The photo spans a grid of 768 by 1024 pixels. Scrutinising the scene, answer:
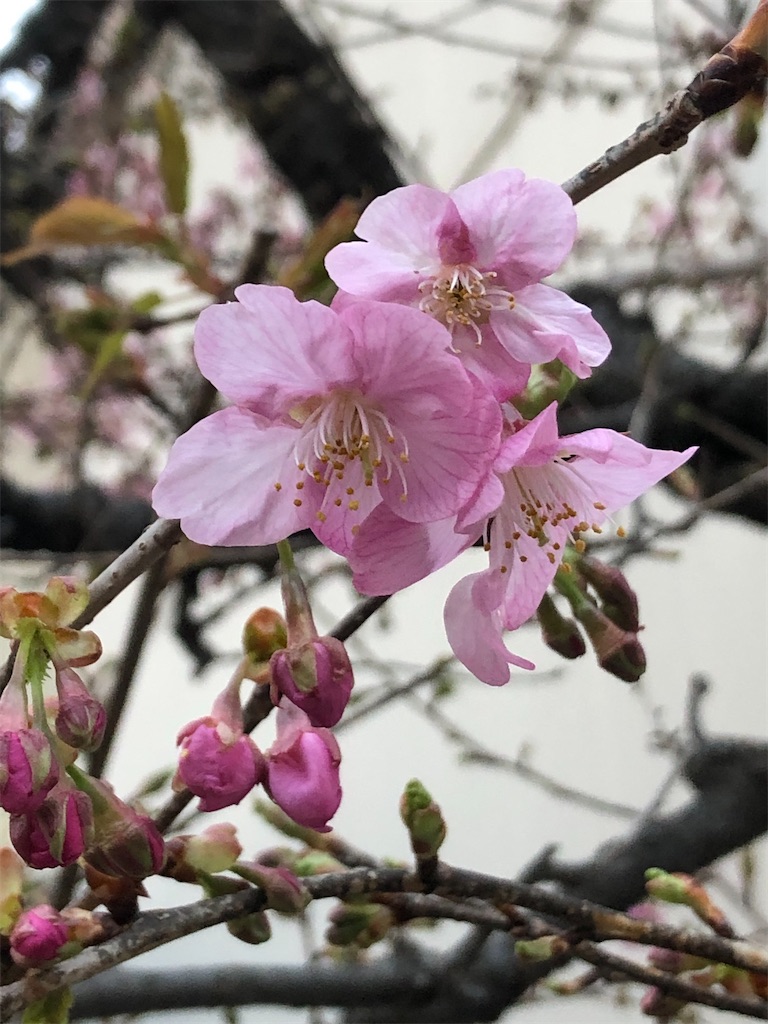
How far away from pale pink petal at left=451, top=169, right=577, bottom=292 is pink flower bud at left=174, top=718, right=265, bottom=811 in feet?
0.49

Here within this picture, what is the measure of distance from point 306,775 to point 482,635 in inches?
2.7

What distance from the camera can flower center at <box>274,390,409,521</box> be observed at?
25 centimetres

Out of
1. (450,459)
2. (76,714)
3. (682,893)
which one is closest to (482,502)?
(450,459)

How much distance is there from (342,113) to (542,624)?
0.97 meters

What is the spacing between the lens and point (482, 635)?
0.86 ft

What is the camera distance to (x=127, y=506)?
3.33 feet

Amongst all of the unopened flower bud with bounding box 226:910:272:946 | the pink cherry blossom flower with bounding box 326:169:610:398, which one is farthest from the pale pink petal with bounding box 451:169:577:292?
the unopened flower bud with bounding box 226:910:272:946

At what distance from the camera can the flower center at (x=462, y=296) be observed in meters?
0.24

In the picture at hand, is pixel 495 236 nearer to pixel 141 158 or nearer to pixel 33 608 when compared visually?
pixel 33 608

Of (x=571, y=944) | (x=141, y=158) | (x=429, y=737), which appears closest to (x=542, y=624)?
(x=571, y=944)

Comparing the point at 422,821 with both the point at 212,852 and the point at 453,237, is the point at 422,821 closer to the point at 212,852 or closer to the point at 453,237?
the point at 212,852

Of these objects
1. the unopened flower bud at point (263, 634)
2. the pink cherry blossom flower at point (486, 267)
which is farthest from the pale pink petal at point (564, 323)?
the unopened flower bud at point (263, 634)

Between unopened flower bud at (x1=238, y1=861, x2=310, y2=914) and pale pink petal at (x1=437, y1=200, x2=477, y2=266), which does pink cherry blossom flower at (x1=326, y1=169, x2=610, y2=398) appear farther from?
unopened flower bud at (x1=238, y1=861, x2=310, y2=914)

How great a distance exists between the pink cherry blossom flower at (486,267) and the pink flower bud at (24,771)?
0.14m
